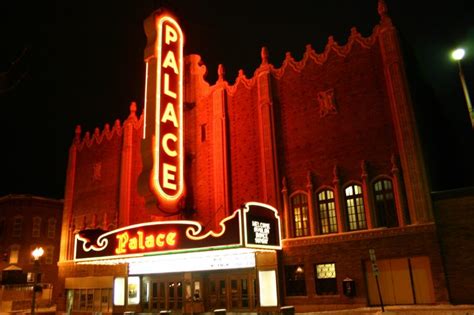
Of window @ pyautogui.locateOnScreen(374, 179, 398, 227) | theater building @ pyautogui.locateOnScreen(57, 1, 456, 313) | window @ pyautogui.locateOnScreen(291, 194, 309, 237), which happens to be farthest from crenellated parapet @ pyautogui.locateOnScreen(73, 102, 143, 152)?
window @ pyautogui.locateOnScreen(374, 179, 398, 227)

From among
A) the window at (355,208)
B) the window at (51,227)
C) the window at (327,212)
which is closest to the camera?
the window at (355,208)

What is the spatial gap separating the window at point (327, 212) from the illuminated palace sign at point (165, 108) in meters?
7.67

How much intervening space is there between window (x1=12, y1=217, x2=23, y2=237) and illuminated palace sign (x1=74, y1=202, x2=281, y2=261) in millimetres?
29619

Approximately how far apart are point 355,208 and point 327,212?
150 cm

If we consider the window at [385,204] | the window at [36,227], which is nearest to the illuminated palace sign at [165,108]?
the window at [385,204]

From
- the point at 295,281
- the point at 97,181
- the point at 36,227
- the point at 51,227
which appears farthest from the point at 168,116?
the point at 51,227

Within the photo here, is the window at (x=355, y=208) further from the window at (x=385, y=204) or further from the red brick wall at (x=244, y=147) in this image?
the red brick wall at (x=244, y=147)

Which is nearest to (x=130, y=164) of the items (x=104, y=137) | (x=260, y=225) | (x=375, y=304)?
(x=104, y=137)

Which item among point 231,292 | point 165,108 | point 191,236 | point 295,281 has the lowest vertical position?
point 231,292

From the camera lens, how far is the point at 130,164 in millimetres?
31109

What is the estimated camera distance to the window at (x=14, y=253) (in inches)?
1899

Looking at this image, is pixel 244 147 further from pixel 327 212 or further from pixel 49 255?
pixel 49 255

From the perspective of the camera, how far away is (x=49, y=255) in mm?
50625

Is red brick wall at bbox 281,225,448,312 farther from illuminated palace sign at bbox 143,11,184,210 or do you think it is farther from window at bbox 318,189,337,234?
illuminated palace sign at bbox 143,11,184,210
